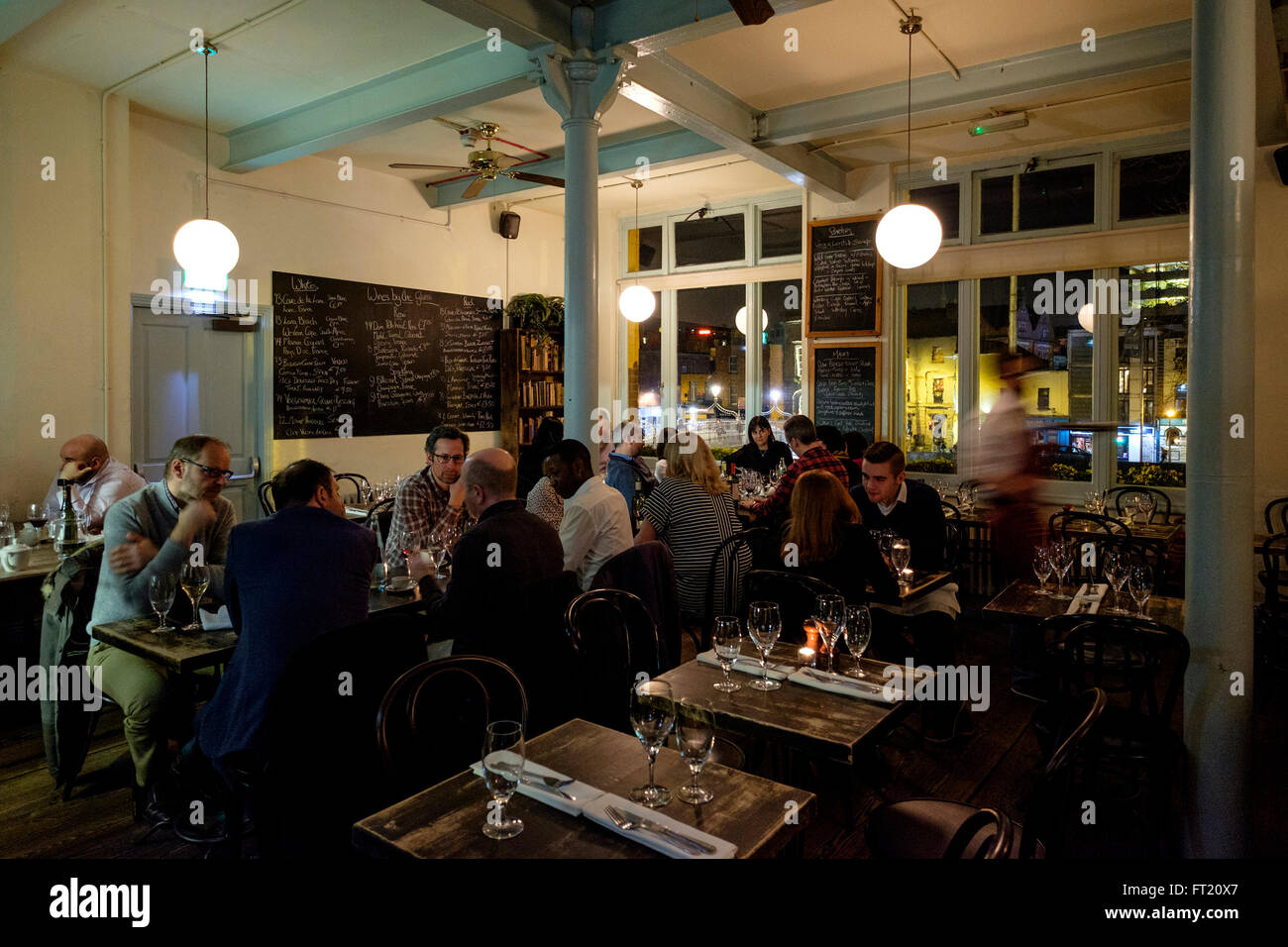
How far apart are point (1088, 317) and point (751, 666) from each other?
220 inches

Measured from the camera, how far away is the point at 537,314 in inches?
351

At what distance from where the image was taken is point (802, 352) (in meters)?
8.34

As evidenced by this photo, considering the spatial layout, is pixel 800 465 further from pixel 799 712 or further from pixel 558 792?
pixel 558 792

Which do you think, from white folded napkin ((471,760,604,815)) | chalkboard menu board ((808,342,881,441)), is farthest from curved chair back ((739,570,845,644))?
chalkboard menu board ((808,342,881,441))

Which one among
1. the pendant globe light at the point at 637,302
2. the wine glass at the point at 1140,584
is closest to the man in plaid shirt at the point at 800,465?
the wine glass at the point at 1140,584

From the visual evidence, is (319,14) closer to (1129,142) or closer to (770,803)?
(770,803)

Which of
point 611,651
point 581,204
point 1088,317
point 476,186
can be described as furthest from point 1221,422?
point 476,186

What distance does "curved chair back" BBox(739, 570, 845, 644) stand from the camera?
337 cm

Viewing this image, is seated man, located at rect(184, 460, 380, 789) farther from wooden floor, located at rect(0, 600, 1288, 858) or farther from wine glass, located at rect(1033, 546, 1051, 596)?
wine glass, located at rect(1033, 546, 1051, 596)

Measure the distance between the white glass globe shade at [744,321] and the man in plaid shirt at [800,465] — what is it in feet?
9.77

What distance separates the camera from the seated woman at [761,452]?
303 inches

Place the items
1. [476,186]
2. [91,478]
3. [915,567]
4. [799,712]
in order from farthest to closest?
[476,186] < [91,478] < [915,567] < [799,712]

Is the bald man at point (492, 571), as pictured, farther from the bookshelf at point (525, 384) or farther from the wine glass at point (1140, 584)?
the bookshelf at point (525, 384)

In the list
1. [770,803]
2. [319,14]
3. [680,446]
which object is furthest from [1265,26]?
[319,14]
